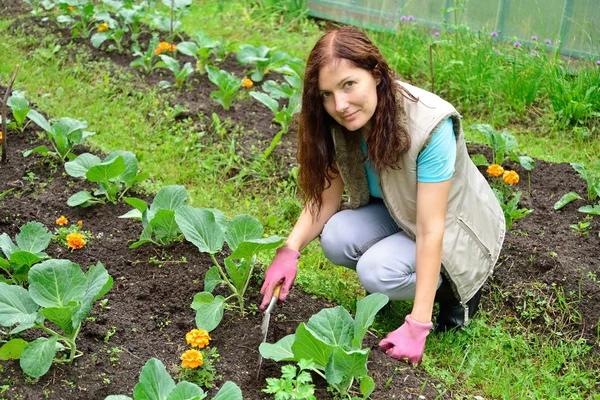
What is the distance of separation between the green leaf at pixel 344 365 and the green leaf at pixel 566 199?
5.43ft

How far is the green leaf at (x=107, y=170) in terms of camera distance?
3204mm

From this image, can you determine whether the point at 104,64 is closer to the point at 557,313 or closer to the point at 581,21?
the point at 581,21

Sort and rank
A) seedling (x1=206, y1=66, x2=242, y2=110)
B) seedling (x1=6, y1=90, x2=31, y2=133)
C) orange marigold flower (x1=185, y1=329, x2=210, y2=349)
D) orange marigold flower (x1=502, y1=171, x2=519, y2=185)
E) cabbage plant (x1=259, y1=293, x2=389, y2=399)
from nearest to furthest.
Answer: cabbage plant (x1=259, y1=293, x2=389, y2=399) < orange marigold flower (x1=185, y1=329, x2=210, y2=349) < orange marigold flower (x1=502, y1=171, x2=519, y2=185) < seedling (x1=6, y1=90, x2=31, y2=133) < seedling (x1=206, y1=66, x2=242, y2=110)

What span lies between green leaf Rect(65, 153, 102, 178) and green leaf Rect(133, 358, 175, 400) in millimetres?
1409

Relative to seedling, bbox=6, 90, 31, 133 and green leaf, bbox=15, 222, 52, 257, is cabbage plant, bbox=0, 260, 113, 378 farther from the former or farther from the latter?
seedling, bbox=6, 90, 31, 133

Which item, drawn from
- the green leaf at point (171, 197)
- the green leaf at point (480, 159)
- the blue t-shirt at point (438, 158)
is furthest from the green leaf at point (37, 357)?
the green leaf at point (480, 159)

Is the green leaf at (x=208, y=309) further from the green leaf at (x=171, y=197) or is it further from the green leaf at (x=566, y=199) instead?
the green leaf at (x=566, y=199)

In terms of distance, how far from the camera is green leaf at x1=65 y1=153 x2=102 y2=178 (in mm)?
3330

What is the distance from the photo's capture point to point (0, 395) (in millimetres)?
2248

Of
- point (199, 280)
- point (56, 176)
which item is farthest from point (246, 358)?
point (56, 176)

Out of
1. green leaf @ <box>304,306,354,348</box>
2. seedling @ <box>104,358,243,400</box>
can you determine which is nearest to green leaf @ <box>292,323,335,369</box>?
green leaf @ <box>304,306,354,348</box>

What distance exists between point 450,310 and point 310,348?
88 cm

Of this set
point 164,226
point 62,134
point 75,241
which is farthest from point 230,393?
point 62,134

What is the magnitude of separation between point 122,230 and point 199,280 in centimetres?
52
